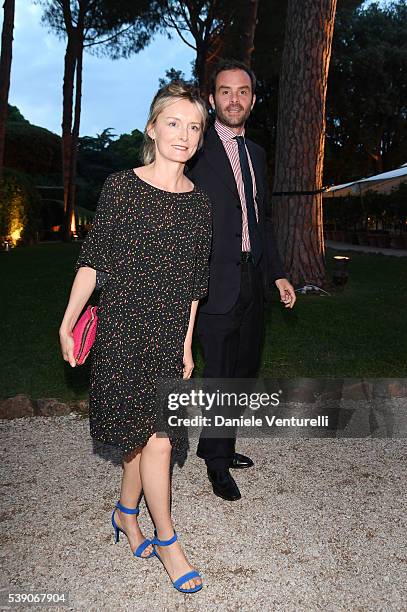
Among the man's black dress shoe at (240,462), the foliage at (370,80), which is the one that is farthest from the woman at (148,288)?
the foliage at (370,80)

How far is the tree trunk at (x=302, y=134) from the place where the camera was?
9758mm

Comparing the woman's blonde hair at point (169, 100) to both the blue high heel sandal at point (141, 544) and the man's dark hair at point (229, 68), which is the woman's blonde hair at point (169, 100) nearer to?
the man's dark hair at point (229, 68)

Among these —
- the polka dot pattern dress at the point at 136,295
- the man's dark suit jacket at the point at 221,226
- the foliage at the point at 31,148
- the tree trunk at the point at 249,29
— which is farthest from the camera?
the foliage at the point at 31,148

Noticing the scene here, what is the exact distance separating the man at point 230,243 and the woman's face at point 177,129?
2.74 feet

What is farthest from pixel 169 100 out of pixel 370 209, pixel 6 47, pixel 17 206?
pixel 370 209

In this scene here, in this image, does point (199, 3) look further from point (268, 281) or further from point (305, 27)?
point (268, 281)

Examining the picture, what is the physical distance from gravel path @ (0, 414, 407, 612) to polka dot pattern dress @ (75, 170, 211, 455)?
0.57 meters

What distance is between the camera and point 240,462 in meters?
3.88

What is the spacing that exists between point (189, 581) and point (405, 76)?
121 feet

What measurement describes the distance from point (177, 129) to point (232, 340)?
1294 mm

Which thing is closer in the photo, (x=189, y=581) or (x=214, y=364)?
(x=189, y=581)

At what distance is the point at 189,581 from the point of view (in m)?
2.57

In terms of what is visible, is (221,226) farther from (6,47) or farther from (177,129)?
(6,47)

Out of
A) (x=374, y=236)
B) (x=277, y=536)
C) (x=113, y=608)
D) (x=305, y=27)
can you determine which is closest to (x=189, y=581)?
(x=113, y=608)
